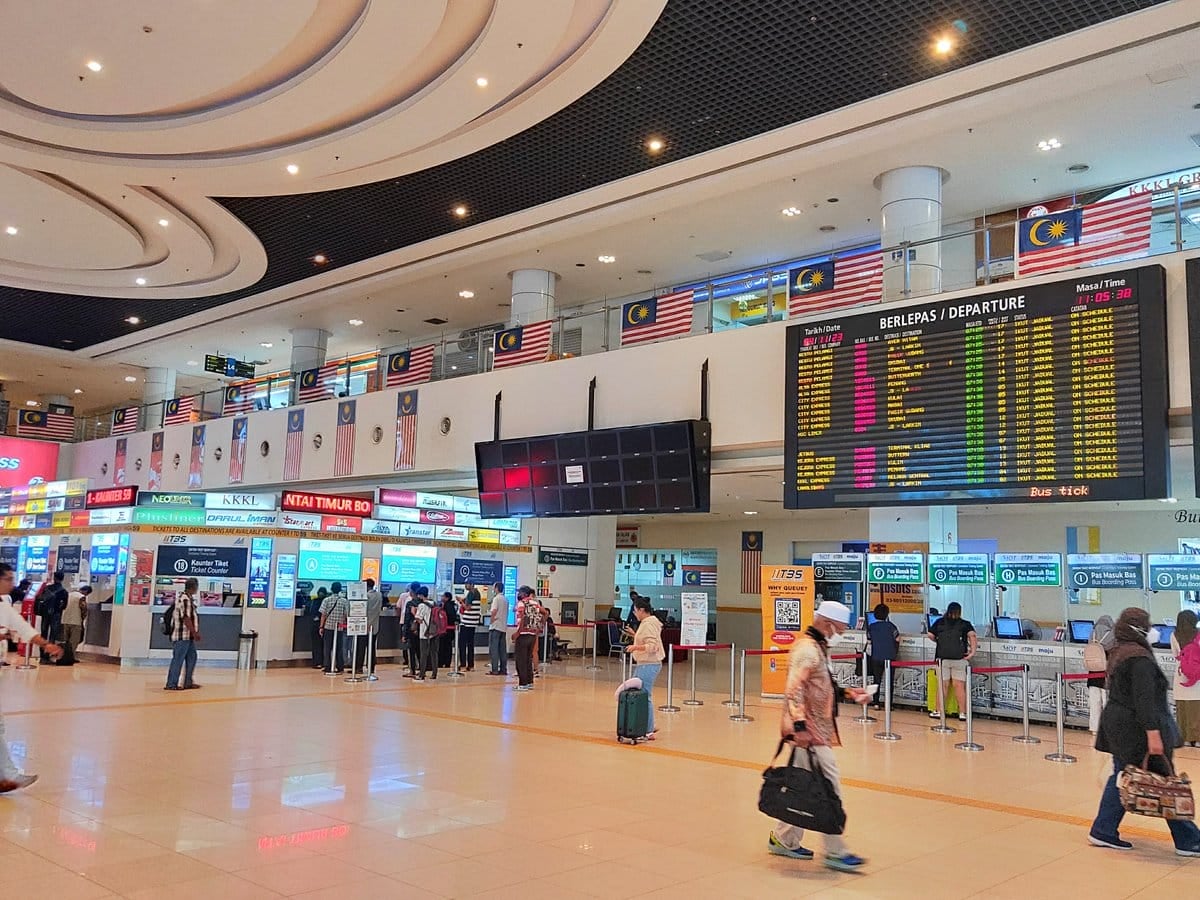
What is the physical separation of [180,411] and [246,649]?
316 inches

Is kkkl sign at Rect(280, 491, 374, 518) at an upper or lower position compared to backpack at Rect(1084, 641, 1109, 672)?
→ upper

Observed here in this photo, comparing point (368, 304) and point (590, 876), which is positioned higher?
point (368, 304)

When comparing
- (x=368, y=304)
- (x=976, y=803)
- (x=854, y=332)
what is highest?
(x=368, y=304)

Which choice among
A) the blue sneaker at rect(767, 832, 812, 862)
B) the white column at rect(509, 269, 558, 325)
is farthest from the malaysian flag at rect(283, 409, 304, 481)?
the blue sneaker at rect(767, 832, 812, 862)

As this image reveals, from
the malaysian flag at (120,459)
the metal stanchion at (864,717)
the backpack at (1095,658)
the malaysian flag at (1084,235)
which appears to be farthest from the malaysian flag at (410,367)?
the backpack at (1095,658)

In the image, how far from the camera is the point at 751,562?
83.8 ft

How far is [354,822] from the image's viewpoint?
6.11 m

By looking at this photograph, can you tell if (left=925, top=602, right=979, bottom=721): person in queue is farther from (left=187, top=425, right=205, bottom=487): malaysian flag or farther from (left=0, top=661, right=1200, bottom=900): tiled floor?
(left=187, top=425, right=205, bottom=487): malaysian flag

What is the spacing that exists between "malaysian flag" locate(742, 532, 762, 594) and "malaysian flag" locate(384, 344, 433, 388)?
462 inches

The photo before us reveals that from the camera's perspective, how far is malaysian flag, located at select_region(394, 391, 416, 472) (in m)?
16.8

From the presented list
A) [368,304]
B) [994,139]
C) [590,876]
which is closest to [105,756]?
[590,876]

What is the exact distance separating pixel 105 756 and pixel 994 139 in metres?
12.1

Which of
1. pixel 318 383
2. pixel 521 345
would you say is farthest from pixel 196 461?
pixel 521 345

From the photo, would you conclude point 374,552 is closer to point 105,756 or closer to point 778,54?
point 105,756
